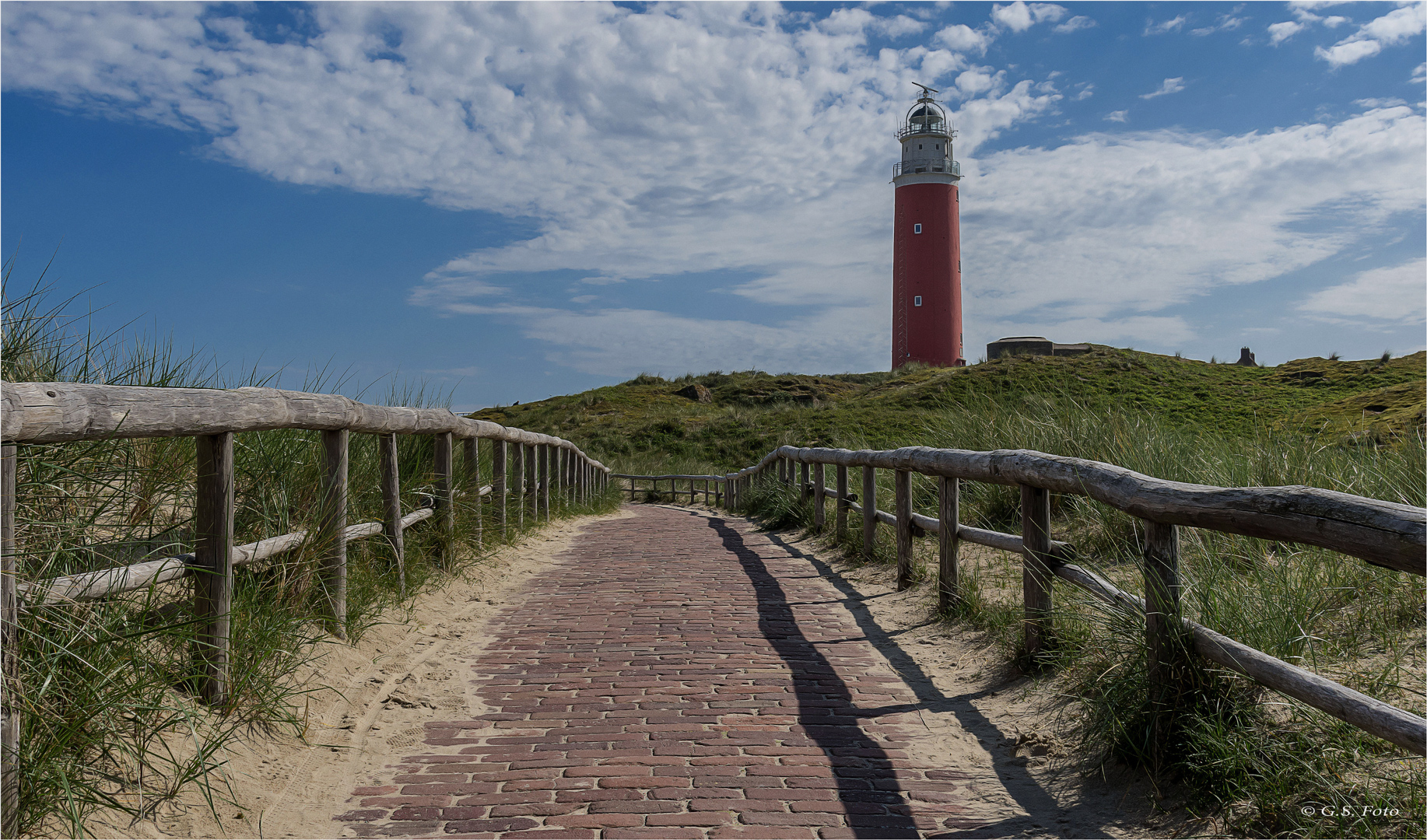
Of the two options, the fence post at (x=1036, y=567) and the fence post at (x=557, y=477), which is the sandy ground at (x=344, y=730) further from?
the fence post at (x=557, y=477)

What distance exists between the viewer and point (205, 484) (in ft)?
11.7

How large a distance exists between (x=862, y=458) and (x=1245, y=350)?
146 feet

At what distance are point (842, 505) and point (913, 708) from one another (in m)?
5.21

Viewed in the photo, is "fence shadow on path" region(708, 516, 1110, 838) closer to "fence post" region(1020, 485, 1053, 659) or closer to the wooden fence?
"fence post" region(1020, 485, 1053, 659)

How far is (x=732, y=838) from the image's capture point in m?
2.97

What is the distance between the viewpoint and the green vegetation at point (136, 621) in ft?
8.41

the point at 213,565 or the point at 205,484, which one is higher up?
the point at 205,484

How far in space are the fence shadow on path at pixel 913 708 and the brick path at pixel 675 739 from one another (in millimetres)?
27

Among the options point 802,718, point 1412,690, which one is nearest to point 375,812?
point 802,718

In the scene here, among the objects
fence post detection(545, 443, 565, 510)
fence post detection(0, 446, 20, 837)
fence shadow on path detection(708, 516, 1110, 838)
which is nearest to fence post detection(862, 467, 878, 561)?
fence shadow on path detection(708, 516, 1110, 838)

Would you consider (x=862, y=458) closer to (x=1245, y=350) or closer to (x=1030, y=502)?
(x=1030, y=502)

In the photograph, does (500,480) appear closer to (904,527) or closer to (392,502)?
(392,502)

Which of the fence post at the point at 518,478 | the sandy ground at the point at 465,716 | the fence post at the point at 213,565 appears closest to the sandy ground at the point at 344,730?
the sandy ground at the point at 465,716

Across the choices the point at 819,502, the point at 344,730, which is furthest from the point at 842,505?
the point at 344,730
